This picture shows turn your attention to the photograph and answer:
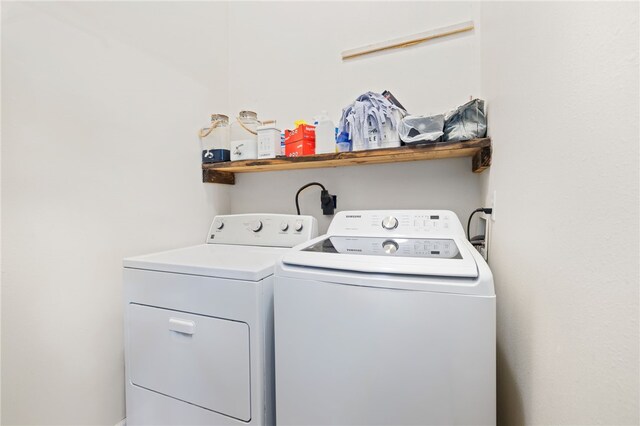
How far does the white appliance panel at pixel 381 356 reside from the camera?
720 mm

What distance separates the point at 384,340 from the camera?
2.57 ft

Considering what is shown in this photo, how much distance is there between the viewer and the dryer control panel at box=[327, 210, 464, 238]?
4.28 feet

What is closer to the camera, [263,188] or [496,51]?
[496,51]

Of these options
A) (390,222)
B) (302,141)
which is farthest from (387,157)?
(302,141)

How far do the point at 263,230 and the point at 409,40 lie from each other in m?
1.40

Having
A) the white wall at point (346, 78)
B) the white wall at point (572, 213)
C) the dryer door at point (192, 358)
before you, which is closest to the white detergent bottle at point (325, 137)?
the white wall at point (346, 78)

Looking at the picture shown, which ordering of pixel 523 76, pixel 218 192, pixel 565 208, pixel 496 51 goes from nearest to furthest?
pixel 565 208, pixel 523 76, pixel 496 51, pixel 218 192

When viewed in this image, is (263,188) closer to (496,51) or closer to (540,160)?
(496,51)

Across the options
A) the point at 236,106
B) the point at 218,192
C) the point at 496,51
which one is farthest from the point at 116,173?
the point at 496,51

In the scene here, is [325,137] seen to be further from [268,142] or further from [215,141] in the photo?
[215,141]

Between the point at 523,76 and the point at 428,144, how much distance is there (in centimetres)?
53

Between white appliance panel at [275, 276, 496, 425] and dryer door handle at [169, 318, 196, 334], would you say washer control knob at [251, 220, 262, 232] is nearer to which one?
dryer door handle at [169, 318, 196, 334]

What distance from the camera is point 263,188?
1990 millimetres

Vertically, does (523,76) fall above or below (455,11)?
below
